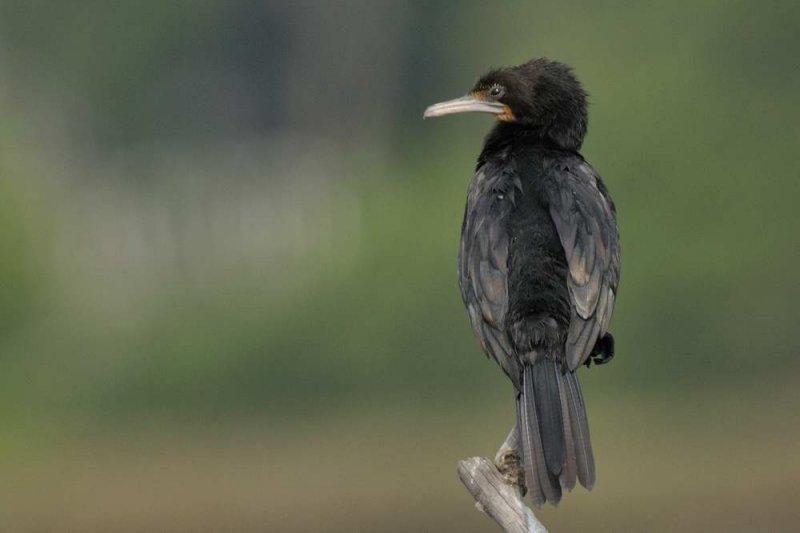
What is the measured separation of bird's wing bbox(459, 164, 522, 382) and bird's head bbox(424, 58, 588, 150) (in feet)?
1.17

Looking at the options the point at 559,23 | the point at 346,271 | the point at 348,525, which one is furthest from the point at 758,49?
the point at 348,525

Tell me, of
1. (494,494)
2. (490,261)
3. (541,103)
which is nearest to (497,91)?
(541,103)

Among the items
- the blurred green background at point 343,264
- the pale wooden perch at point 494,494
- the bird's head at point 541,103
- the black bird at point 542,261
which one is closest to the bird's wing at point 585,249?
the black bird at point 542,261

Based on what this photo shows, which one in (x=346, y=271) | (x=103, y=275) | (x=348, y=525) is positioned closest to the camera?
(x=348, y=525)

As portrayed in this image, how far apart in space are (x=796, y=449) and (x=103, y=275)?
9712mm

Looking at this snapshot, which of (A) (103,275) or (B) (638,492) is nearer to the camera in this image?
(B) (638,492)

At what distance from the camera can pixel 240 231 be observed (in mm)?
26859

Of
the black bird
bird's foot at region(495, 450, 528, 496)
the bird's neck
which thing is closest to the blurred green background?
the bird's neck

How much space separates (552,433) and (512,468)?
21 cm

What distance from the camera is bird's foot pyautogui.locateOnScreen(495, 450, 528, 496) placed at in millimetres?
7848

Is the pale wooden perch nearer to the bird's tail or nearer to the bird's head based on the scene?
the bird's tail

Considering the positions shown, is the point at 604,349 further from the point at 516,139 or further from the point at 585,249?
the point at 516,139

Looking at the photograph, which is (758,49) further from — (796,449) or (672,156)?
(796,449)

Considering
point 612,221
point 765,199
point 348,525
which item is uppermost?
point 612,221
